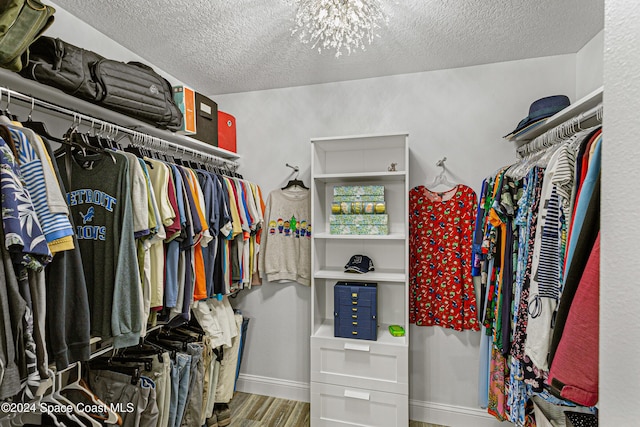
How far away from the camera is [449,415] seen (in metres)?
2.34

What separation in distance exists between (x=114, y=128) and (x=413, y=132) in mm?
1928

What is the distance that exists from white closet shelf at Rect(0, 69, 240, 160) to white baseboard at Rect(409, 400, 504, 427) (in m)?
2.43

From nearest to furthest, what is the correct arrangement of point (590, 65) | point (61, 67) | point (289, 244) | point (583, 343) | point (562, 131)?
point (583, 343) → point (61, 67) → point (562, 131) → point (590, 65) → point (289, 244)

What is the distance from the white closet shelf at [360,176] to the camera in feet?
7.20

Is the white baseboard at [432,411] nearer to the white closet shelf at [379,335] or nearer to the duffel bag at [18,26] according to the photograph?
the white closet shelf at [379,335]

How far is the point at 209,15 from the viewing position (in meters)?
1.78

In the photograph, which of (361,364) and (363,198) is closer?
(361,364)

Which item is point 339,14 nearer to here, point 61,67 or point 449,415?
point 61,67

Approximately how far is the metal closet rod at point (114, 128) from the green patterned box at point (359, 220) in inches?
40.7

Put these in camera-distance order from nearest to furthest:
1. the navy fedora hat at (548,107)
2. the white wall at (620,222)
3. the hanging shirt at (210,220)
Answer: the white wall at (620,222)
the navy fedora hat at (548,107)
the hanging shirt at (210,220)

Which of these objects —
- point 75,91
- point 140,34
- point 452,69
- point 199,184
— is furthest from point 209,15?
point 452,69

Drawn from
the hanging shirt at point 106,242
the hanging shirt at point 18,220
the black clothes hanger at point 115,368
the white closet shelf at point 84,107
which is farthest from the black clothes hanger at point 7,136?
the black clothes hanger at point 115,368

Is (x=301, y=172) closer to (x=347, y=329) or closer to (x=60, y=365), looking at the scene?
(x=347, y=329)

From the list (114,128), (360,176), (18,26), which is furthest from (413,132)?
(18,26)
